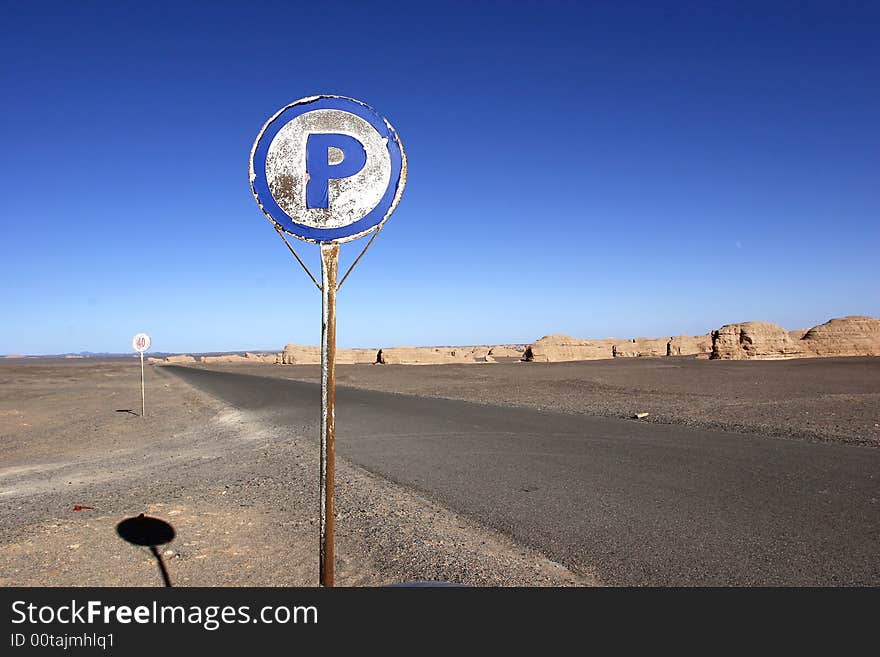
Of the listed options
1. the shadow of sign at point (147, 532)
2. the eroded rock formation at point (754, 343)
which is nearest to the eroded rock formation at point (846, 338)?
the eroded rock formation at point (754, 343)

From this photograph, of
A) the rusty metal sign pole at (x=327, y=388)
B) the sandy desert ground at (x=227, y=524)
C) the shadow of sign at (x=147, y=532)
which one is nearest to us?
the rusty metal sign pole at (x=327, y=388)

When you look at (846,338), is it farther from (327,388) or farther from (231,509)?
(327,388)

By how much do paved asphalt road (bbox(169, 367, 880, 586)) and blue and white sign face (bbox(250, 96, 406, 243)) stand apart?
12.4ft

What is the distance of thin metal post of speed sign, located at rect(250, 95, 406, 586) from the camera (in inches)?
110

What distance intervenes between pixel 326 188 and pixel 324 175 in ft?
0.23

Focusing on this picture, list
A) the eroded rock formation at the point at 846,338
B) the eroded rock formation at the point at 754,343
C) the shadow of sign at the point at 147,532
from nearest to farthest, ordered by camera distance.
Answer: the shadow of sign at the point at 147,532 < the eroded rock formation at the point at 846,338 < the eroded rock formation at the point at 754,343

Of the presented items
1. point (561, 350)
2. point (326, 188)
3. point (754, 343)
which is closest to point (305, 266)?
point (326, 188)

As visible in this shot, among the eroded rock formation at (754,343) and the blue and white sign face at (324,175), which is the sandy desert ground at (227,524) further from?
the eroded rock formation at (754,343)

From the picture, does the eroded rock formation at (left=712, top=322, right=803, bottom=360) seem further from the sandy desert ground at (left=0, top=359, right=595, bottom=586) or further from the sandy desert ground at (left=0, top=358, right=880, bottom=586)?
the sandy desert ground at (left=0, top=359, right=595, bottom=586)

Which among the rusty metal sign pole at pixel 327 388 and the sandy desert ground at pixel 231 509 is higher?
the rusty metal sign pole at pixel 327 388

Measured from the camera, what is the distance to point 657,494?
7621 mm

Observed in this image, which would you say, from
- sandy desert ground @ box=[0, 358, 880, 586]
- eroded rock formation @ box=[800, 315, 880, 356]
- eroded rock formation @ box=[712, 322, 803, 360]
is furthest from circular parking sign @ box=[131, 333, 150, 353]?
eroded rock formation @ box=[800, 315, 880, 356]

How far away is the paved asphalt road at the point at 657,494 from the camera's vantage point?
5057 millimetres

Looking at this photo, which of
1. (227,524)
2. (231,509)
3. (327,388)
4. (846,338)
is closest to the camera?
(327,388)
